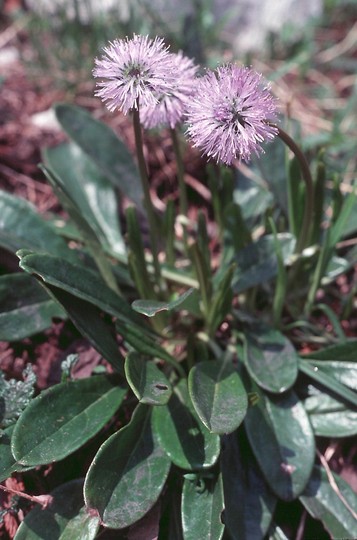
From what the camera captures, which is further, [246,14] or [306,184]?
Answer: [246,14]

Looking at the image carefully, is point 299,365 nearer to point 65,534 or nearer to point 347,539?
point 347,539

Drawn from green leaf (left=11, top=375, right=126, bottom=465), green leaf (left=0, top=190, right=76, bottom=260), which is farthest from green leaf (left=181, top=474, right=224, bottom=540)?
green leaf (left=0, top=190, right=76, bottom=260)

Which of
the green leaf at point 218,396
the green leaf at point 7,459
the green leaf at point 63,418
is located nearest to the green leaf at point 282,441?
the green leaf at point 218,396

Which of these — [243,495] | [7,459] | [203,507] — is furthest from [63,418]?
[243,495]

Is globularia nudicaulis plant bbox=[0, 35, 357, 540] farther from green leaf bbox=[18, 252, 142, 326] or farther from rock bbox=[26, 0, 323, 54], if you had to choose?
rock bbox=[26, 0, 323, 54]

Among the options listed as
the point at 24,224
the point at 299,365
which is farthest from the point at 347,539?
the point at 24,224

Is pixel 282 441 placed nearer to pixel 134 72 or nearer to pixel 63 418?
pixel 63 418

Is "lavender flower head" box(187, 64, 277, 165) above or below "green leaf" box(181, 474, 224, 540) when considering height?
above
